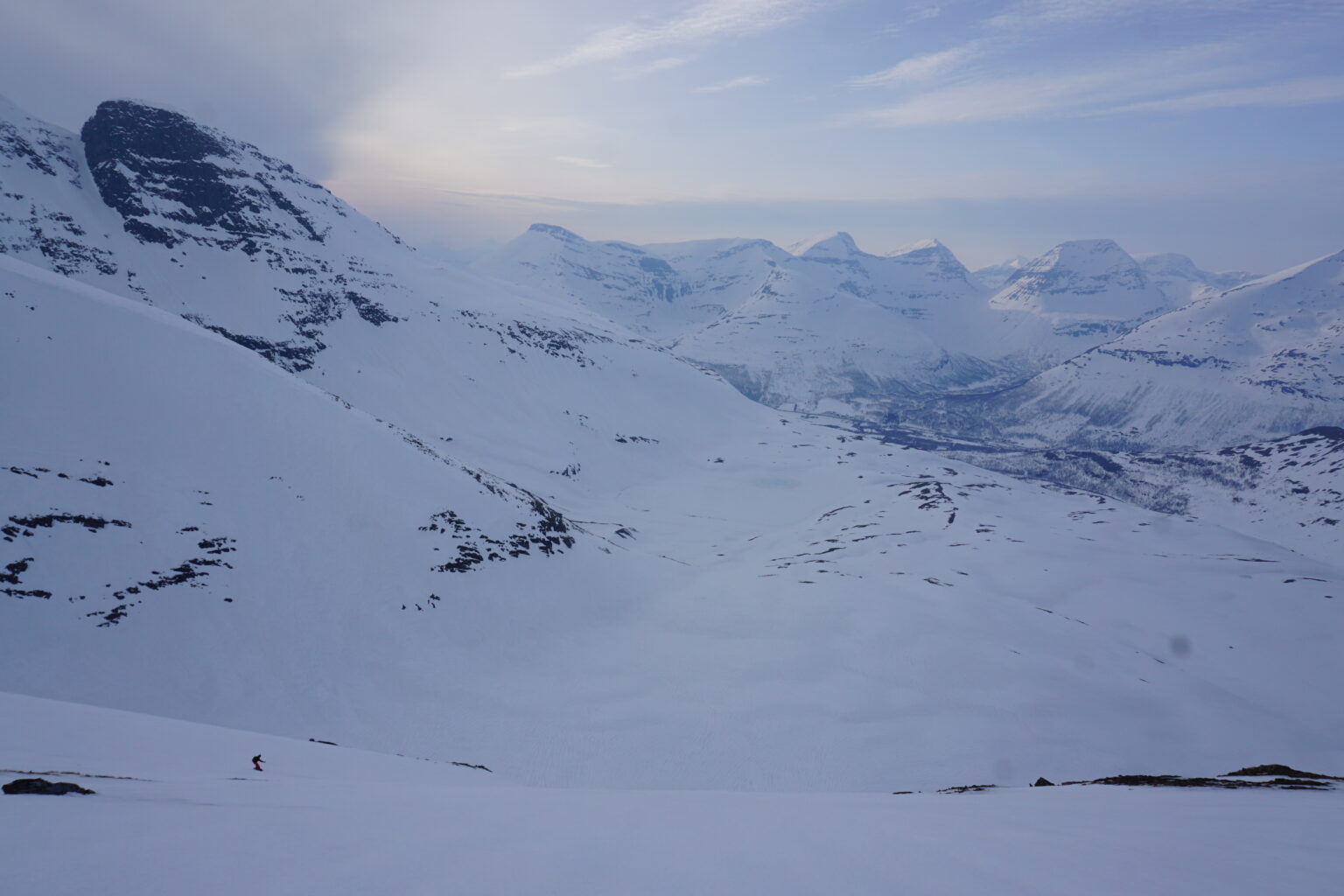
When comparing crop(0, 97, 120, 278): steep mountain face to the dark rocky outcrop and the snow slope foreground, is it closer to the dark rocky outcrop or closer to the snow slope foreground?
the snow slope foreground

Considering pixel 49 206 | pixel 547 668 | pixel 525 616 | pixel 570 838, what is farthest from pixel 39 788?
pixel 49 206

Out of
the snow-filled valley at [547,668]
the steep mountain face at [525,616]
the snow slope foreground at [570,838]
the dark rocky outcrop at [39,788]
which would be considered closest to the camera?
the snow slope foreground at [570,838]

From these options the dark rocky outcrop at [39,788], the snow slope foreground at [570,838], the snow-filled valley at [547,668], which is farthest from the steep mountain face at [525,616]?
the dark rocky outcrop at [39,788]

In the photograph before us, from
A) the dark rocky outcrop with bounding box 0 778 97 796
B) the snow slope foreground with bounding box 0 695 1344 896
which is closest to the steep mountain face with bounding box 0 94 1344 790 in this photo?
the snow slope foreground with bounding box 0 695 1344 896

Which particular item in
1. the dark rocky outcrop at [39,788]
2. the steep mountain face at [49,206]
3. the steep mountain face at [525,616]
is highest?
the steep mountain face at [49,206]

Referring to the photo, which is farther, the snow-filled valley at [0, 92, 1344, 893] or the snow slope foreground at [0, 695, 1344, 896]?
the snow-filled valley at [0, 92, 1344, 893]

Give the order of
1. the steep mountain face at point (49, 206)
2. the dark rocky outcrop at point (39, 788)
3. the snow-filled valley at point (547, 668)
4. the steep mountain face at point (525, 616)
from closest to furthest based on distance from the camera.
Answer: the dark rocky outcrop at point (39, 788)
the snow-filled valley at point (547, 668)
the steep mountain face at point (525, 616)
the steep mountain face at point (49, 206)

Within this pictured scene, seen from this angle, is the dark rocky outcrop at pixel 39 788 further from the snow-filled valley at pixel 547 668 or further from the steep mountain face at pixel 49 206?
the steep mountain face at pixel 49 206

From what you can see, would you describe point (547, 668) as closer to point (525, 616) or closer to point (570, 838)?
point (525, 616)

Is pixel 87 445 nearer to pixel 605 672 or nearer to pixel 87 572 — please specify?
pixel 87 572
